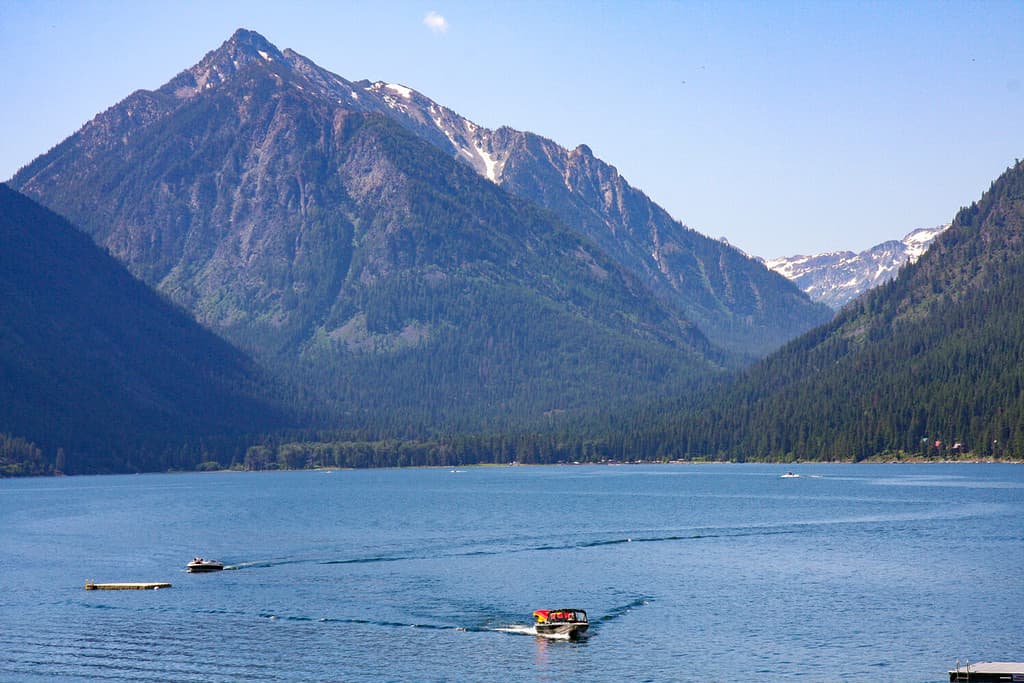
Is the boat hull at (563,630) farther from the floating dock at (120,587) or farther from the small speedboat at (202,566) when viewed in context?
the small speedboat at (202,566)

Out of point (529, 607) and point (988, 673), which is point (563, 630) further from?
point (988, 673)

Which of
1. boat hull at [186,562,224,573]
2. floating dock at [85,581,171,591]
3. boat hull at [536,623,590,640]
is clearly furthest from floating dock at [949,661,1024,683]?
boat hull at [186,562,224,573]

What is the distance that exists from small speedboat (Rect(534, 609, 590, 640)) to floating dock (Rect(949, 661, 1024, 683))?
31.4m

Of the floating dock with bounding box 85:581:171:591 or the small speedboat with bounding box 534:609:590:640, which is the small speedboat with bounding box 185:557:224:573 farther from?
the small speedboat with bounding box 534:609:590:640

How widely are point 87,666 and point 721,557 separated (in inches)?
3204

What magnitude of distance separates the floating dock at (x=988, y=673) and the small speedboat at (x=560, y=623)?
103 feet

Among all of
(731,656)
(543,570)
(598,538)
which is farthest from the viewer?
(598,538)

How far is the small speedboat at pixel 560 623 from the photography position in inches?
4422

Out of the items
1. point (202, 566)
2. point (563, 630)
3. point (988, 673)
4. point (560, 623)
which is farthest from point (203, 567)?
point (988, 673)

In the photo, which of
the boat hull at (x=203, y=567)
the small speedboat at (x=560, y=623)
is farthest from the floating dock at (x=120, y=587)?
the small speedboat at (x=560, y=623)

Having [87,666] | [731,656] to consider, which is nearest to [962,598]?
[731,656]

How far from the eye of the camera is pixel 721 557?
6358 inches

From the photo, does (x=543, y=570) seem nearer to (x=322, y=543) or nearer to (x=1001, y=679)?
(x=322, y=543)

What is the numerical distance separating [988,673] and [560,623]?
35.2m
